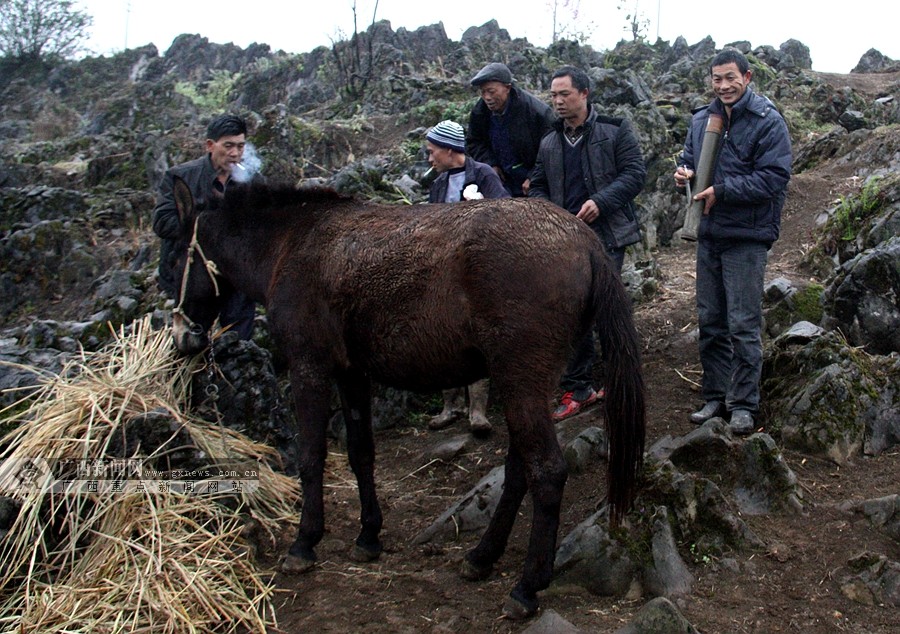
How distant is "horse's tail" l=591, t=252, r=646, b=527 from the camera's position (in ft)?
13.5

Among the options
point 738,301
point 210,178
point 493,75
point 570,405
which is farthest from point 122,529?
point 738,301

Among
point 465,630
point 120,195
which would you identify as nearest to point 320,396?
point 465,630

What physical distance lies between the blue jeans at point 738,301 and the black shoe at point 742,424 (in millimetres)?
83

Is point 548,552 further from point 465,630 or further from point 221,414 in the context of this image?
point 221,414

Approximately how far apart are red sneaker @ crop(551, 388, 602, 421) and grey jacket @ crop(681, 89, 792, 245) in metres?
1.52

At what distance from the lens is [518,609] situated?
396cm

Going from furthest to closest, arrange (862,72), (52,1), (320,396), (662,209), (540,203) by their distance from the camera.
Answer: (52,1) < (862,72) < (662,209) < (320,396) < (540,203)

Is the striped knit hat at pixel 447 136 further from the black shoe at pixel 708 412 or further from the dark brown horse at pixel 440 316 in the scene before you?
the black shoe at pixel 708 412

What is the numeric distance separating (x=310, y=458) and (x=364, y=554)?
0.67m

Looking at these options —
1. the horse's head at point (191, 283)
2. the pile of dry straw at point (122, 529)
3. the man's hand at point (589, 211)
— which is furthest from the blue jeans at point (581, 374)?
the horse's head at point (191, 283)

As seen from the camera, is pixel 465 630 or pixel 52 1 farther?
pixel 52 1

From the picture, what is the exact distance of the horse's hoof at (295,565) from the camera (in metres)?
4.60

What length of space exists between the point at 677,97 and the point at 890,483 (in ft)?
35.1

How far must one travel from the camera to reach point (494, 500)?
200 inches
